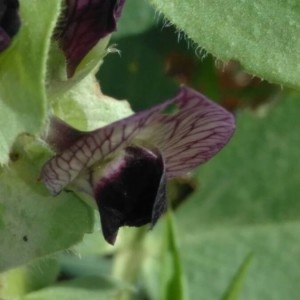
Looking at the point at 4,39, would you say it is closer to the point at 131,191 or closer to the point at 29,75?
the point at 29,75

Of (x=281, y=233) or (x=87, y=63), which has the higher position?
(x=87, y=63)

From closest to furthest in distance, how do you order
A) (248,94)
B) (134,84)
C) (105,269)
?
(105,269), (134,84), (248,94)

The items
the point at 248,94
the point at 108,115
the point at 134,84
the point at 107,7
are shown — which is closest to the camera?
the point at 107,7

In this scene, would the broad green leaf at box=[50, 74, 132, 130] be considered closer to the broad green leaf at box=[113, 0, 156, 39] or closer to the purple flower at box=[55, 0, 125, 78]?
the purple flower at box=[55, 0, 125, 78]

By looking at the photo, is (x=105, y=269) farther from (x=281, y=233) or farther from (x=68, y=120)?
(x=68, y=120)

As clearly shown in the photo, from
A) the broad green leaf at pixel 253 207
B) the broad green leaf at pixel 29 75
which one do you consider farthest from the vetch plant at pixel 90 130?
the broad green leaf at pixel 253 207

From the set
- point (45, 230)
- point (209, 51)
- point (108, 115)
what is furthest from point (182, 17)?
point (45, 230)

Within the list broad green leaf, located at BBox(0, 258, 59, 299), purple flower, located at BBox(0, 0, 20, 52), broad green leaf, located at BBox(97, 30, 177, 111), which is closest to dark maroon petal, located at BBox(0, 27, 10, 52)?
purple flower, located at BBox(0, 0, 20, 52)
